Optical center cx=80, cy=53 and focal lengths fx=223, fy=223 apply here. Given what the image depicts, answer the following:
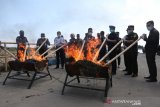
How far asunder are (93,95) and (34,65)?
7.38 ft

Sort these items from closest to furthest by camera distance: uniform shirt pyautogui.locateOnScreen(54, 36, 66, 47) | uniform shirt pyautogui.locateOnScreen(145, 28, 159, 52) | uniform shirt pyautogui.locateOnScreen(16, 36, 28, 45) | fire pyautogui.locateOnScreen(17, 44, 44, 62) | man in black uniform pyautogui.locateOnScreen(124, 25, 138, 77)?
uniform shirt pyautogui.locateOnScreen(145, 28, 159, 52) < fire pyautogui.locateOnScreen(17, 44, 44, 62) < man in black uniform pyautogui.locateOnScreen(124, 25, 138, 77) < uniform shirt pyautogui.locateOnScreen(16, 36, 28, 45) < uniform shirt pyautogui.locateOnScreen(54, 36, 66, 47)

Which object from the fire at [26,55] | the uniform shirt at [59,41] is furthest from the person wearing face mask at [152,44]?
the uniform shirt at [59,41]

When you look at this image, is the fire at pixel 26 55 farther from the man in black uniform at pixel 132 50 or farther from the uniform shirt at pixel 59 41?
the man in black uniform at pixel 132 50

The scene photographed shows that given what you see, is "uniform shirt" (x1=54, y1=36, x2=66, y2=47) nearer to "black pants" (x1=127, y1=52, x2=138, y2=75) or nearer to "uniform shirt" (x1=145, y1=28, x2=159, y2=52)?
"black pants" (x1=127, y1=52, x2=138, y2=75)

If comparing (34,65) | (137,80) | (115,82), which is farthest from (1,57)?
(137,80)

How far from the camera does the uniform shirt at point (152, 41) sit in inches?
317

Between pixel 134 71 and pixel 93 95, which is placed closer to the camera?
pixel 93 95

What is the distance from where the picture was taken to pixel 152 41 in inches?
319

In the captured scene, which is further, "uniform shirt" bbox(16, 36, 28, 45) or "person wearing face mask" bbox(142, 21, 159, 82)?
"uniform shirt" bbox(16, 36, 28, 45)

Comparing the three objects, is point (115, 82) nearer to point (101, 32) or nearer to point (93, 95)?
point (93, 95)

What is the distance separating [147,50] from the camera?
828cm

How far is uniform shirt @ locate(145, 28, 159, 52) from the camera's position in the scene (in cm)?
805

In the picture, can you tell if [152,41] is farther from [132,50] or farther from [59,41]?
[59,41]

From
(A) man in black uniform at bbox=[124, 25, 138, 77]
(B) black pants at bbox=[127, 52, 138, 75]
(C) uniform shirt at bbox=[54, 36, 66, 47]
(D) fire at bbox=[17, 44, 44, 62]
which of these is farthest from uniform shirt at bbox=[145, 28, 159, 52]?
(C) uniform shirt at bbox=[54, 36, 66, 47]
